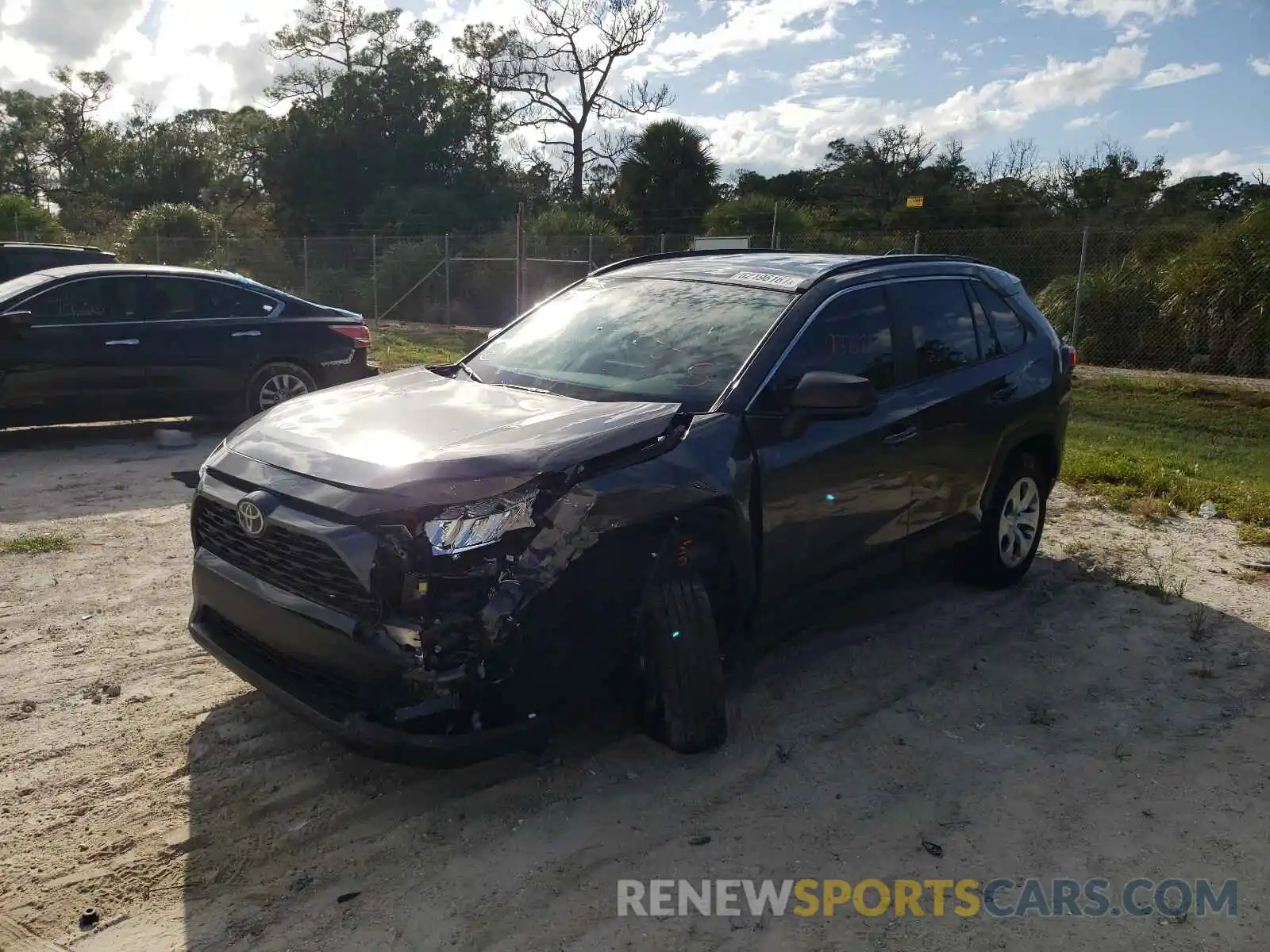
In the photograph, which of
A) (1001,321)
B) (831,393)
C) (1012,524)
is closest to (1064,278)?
(1001,321)

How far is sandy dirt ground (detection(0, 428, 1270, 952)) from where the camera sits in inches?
110

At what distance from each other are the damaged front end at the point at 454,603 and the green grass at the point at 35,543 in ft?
10.2

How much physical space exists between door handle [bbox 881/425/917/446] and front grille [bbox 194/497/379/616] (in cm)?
236

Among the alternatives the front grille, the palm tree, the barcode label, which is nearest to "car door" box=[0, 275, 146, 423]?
the front grille

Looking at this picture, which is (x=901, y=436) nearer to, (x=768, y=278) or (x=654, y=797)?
(x=768, y=278)

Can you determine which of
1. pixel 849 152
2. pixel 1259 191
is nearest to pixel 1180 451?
pixel 1259 191

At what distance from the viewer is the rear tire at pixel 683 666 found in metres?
3.38

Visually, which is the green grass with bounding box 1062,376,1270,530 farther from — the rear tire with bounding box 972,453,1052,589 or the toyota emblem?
the toyota emblem

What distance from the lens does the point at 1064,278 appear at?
54.1 ft

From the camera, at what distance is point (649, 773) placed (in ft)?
11.7

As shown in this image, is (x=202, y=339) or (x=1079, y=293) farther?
(x=1079, y=293)

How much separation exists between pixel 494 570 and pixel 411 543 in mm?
255

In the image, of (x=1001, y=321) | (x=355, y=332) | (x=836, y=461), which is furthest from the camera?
(x=355, y=332)

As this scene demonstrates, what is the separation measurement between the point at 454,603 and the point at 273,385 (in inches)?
271
